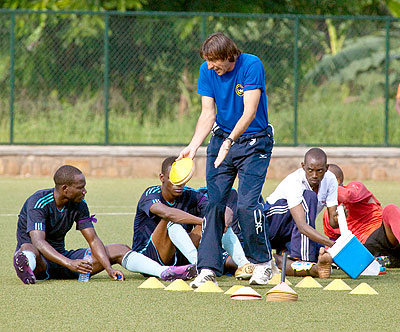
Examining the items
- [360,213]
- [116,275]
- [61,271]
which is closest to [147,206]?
[116,275]

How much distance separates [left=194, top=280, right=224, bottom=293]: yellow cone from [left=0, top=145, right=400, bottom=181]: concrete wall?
9.37m

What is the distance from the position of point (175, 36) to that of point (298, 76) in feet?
7.70

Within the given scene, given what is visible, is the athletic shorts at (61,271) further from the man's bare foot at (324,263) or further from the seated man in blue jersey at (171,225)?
the man's bare foot at (324,263)

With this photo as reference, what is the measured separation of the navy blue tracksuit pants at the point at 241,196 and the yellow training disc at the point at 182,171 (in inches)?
7.2

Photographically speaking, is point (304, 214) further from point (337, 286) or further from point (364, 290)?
point (364, 290)

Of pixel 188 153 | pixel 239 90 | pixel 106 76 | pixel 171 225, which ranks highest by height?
pixel 106 76

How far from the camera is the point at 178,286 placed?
657 cm

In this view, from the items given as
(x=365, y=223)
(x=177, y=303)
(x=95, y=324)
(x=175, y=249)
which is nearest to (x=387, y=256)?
(x=365, y=223)

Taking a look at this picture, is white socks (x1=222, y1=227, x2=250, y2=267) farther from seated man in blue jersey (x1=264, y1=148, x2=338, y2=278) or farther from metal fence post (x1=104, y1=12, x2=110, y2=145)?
metal fence post (x1=104, y1=12, x2=110, y2=145)

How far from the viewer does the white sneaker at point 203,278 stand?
6.59 metres

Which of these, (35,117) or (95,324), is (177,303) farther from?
(35,117)

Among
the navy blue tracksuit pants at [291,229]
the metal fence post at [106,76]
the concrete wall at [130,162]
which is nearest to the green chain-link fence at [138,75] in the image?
the metal fence post at [106,76]

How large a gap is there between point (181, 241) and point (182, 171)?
661 millimetres

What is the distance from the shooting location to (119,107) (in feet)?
56.6
